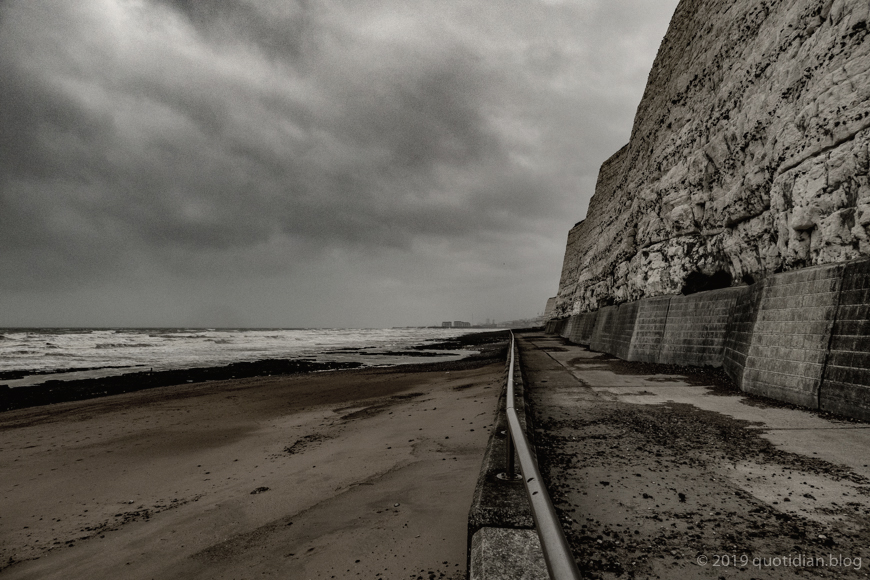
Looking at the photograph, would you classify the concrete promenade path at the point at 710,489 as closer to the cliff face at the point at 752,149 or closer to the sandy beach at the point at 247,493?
the sandy beach at the point at 247,493

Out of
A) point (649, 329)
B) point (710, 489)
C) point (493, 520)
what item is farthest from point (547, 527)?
point (649, 329)

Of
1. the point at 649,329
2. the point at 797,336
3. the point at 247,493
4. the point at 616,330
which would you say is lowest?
the point at 247,493

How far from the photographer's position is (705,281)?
43.1ft

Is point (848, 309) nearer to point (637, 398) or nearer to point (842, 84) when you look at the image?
point (637, 398)

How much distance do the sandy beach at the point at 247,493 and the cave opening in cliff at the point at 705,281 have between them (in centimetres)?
839

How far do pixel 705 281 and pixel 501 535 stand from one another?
45.7 ft

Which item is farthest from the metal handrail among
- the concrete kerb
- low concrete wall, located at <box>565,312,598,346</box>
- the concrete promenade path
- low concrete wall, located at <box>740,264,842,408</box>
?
low concrete wall, located at <box>565,312,598,346</box>

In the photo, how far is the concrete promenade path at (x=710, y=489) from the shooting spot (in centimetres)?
245

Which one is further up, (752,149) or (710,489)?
(752,149)

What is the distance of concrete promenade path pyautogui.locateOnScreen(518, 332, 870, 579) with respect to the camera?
8.02ft

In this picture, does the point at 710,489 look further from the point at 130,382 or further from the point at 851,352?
the point at 130,382

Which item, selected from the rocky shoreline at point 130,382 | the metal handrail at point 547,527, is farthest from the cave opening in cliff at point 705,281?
the rocky shoreline at point 130,382

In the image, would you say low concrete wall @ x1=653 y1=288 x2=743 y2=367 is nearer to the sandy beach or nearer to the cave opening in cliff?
the cave opening in cliff

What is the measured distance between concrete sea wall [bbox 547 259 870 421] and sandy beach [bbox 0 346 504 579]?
5065 millimetres
